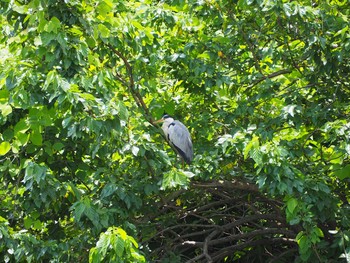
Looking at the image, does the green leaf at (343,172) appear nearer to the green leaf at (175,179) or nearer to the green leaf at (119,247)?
the green leaf at (175,179)

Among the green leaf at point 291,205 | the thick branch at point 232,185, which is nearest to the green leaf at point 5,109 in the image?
the thick branch at point 232,185

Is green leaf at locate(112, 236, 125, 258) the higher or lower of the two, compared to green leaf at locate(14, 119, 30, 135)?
lower

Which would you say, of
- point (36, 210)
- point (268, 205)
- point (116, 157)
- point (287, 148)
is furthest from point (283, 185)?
point (268, 205)

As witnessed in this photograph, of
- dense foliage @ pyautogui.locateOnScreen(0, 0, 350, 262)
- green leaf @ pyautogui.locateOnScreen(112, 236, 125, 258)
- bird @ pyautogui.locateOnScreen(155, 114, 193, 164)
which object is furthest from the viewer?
bird @ pyautogui.locateOnScreen(155, 114, 193, 164)

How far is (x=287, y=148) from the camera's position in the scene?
626cm

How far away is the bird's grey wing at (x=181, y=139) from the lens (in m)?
7.14

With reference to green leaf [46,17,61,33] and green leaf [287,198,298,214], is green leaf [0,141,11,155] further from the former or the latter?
green leaf [287,198,298,214]

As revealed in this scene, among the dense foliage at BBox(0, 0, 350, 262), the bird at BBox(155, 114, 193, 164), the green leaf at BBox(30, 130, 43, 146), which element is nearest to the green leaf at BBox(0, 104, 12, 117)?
the dense foliage at BBox(0, 0, 350, 262)

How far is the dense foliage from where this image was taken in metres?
5.62

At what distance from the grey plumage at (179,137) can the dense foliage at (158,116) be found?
95 millimetres

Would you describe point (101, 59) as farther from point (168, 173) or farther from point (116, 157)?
point (168, 173)

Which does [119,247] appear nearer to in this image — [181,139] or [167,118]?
[181,139]

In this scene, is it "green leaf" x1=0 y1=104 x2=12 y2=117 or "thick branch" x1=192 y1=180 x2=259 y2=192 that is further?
"thick branch" x1=192 y1=180 x2=259 y2=192

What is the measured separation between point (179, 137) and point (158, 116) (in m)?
0.30
